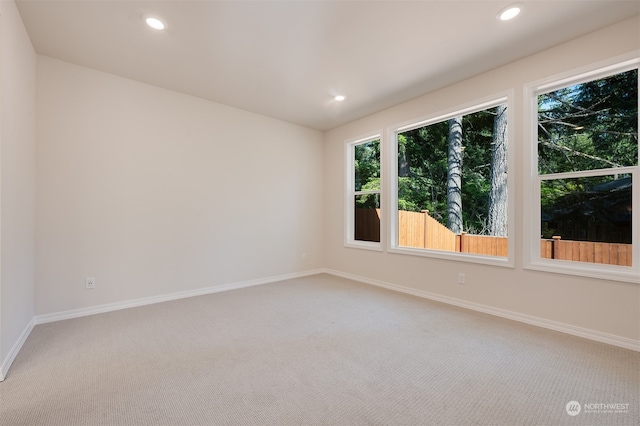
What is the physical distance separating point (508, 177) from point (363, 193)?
85.4 inches

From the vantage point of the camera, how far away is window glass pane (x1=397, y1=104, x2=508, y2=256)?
3.21 meters

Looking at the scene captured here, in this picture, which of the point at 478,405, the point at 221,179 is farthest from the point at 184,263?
the point at 478,405

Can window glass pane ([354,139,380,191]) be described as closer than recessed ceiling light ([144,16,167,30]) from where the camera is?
No

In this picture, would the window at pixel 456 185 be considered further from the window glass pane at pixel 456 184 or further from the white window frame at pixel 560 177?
the white window frame at pixel 560 177

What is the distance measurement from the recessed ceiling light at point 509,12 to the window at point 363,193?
2242mm

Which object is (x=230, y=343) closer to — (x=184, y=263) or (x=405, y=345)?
(x=405, y=345)

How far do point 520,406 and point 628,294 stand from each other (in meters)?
1.59

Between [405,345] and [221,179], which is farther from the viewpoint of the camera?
[221,179]

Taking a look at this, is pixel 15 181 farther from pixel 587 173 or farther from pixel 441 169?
pixel 587 173

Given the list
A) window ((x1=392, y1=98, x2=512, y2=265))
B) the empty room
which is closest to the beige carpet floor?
the empty room

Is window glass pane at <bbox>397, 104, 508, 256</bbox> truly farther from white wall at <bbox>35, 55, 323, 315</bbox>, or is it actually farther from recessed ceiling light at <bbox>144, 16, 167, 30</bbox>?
recessed ceiling light at <bbox>144, 16, 167, 30</bbox>

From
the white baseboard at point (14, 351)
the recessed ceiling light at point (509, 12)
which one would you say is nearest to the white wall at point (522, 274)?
the recessed ceiling light at point (509, 12)

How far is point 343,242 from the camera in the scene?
16.3ft

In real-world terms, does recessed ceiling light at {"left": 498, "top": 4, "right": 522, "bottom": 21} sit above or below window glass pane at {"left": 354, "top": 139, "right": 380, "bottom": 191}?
above
